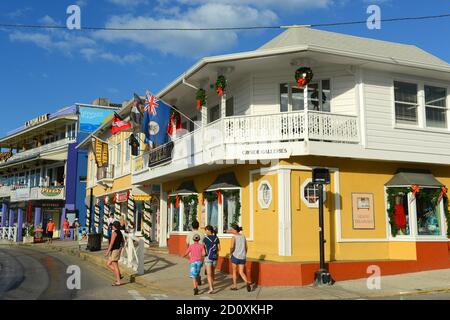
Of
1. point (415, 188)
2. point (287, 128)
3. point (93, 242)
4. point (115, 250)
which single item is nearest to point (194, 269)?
point (115, 250)

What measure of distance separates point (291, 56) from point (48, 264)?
507 inches

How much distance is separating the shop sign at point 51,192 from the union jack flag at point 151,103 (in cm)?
2482

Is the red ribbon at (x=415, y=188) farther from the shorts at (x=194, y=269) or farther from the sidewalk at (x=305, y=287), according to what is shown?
the shorts at (x=194, y=269)

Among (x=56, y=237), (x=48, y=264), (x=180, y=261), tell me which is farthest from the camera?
A: (x=56, y=237)

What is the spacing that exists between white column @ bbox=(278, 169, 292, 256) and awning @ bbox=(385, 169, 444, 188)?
12.5ft

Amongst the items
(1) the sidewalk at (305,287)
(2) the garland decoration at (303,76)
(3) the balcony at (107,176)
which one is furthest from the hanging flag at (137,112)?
(3) the balcony at (107,176)

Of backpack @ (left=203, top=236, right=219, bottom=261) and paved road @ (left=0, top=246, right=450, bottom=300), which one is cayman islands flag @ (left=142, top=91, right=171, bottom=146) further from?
backpack @ (left=203, top=236, right=219, bottom=261)

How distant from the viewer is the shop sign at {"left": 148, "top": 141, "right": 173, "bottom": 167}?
64.2 ft

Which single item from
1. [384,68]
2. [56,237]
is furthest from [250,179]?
[56,237]

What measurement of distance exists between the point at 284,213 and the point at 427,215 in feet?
17.8

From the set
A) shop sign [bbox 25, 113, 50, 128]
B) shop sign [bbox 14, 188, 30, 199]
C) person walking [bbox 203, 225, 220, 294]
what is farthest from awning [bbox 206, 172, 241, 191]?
shop sign [bbox 25, 113, 50, 128]

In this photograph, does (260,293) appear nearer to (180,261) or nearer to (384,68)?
(180,261)

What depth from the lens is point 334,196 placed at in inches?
577

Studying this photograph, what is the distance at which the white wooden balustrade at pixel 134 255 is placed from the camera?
48.0 ft
